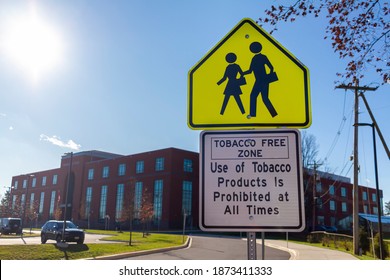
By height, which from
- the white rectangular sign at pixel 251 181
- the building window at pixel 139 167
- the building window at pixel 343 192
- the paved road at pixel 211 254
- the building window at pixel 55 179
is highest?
the building window at pixel 139 167

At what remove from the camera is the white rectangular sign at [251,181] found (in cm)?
206

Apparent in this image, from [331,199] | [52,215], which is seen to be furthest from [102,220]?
[331,199]

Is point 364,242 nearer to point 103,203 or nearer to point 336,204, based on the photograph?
point 103,203

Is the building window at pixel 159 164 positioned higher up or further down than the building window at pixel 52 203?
higher up

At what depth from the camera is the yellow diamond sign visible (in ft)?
7.40

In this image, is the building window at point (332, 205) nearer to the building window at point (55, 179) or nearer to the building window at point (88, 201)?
the building window at point (88, 201)

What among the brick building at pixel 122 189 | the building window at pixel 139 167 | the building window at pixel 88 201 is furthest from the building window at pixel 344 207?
the building window at pixel 88 201

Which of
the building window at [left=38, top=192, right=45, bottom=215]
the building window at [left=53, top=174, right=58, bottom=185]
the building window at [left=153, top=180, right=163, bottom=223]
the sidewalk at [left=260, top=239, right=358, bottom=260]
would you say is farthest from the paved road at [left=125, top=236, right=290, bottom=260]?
the building window at [left=38, top=192, right=45, bottom=215]

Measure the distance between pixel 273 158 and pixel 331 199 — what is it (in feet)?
276

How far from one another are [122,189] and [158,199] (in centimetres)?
1044

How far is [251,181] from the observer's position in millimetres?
2115

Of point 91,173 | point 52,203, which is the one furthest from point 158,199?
point 52,203

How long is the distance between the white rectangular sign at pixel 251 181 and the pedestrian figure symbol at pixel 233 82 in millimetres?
197

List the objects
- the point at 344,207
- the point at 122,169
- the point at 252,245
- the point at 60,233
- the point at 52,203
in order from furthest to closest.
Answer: the point at 52,203 → the point at 344,207 → the point at 122,169 → the point at 60,233 → the point at 252,245
